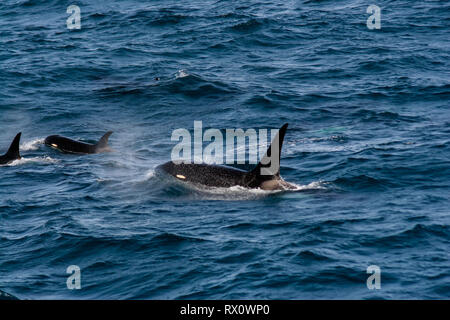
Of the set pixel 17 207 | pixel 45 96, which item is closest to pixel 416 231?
pixel 17 207

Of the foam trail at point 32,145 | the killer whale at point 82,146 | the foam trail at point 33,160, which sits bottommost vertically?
the foam trail at point 32,145

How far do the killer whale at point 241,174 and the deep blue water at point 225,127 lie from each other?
41 centimetres

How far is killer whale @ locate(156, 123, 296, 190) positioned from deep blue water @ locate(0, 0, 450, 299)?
41cm

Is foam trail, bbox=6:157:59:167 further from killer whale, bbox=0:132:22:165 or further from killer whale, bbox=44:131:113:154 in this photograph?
killer whale, bbox=44:131:113:154

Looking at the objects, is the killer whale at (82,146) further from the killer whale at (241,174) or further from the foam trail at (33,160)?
the killer whale at (241,174)

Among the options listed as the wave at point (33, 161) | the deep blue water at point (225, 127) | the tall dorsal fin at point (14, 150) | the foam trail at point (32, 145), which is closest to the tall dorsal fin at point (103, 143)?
the deep blue water at point (225, 127)

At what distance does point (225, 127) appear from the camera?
98.0ft

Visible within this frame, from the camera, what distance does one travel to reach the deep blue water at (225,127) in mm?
17391

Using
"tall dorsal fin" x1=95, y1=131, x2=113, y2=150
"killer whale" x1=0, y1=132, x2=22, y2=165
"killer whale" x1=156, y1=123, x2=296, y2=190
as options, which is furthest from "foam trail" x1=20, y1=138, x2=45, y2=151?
"killer whale" x1=156, y1=123, x2=296, y2=190

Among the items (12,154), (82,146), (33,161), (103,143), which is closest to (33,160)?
(33,161)

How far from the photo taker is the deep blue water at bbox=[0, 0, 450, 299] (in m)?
17.4

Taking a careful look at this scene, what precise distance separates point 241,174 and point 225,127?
7.55 meters

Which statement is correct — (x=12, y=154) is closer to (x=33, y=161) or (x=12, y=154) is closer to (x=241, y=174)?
(x=33, y=161)

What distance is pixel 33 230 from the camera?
67.1ft
